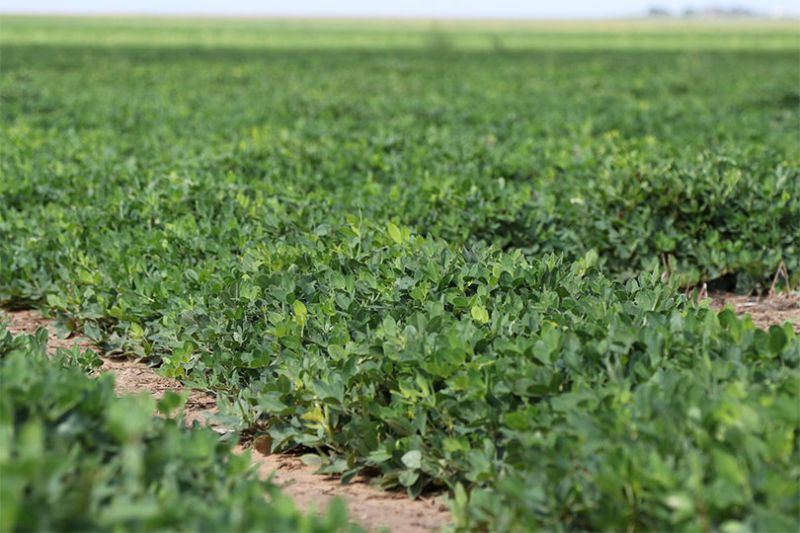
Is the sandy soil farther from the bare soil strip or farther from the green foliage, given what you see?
the green foliage

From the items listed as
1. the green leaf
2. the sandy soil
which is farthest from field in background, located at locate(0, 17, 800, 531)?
the sandy soil

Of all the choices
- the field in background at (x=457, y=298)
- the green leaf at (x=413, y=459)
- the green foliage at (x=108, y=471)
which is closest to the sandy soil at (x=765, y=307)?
the field in background at (x=457, y=298)

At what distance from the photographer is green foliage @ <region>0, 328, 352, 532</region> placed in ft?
5.43

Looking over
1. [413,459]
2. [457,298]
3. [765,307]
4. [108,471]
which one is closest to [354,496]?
[413,459]

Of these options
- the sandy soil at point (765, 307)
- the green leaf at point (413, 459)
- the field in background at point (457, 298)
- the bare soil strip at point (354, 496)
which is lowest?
the bare soil strip at point (354, 496)

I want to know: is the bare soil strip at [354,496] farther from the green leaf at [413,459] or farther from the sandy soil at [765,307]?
the sandy soil at [765,307]

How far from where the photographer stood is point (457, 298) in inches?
133

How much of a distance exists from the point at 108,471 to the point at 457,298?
1.86 m

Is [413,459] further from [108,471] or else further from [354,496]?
[108,471]

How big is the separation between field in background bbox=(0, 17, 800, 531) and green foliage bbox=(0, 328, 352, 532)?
1.0 inches

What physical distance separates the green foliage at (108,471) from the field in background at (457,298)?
26 millimetres

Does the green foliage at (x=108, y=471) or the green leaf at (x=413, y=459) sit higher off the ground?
the green foliage at (x=108, y=471)

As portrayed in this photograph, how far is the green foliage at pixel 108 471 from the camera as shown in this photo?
1.65m

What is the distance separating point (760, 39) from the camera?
59.7 m
